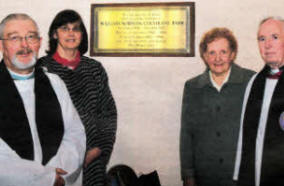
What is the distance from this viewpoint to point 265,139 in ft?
6.66

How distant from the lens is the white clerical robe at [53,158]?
2.07m

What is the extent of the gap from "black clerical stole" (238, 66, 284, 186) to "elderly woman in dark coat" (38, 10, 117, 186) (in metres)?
0.81

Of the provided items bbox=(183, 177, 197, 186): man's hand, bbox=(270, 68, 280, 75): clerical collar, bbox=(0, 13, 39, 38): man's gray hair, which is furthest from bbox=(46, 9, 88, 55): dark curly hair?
bbox=(270, 68, 280, 75): clerical collar

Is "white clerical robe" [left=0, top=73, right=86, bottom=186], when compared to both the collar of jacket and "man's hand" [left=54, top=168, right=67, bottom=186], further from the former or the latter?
the collar of jacket

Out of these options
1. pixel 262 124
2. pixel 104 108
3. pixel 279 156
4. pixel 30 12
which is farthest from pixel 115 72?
pixel 279 156

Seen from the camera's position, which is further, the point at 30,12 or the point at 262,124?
the point at 30,12

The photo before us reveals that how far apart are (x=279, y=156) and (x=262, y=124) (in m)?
0.21

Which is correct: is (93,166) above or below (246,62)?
below

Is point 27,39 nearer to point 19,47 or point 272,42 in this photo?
point 19,47

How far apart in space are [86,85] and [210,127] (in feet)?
2.67

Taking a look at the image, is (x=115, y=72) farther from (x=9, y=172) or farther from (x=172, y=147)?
(x=9, y=172)

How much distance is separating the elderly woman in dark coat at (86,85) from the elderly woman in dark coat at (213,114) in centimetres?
48

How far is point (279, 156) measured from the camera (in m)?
2.02

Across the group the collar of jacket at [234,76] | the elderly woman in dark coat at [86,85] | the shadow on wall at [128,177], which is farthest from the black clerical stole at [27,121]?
the collar of jacket at [234,76]
